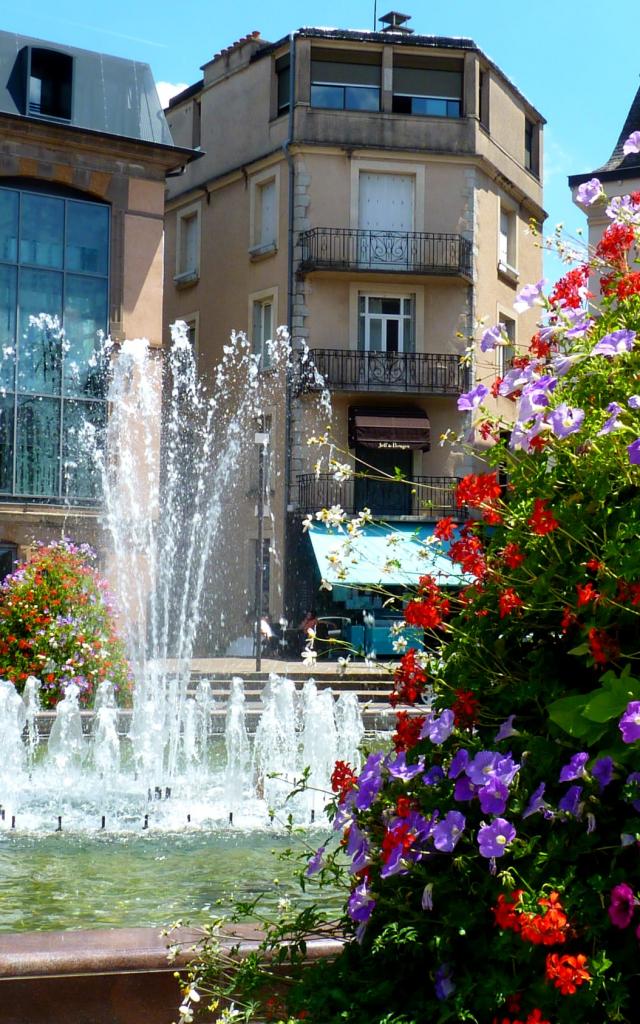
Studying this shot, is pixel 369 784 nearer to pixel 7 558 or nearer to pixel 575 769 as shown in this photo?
pixel 575 769

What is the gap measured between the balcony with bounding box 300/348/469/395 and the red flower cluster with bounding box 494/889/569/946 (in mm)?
26548

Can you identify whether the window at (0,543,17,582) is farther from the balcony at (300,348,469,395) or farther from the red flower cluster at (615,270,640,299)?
the red flower cluster at (615,270,640,299)

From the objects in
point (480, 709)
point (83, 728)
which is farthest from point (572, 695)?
point (83, 728)

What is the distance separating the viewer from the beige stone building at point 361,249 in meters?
28.8

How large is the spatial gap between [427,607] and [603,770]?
567 millimetres

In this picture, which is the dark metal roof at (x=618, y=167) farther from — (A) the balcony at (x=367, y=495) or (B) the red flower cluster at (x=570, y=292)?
(B) the red flower cluster at (x=570, y=292)

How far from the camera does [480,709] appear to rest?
8.74 feet

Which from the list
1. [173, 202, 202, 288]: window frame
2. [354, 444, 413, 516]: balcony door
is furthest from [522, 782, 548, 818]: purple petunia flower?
[173, 202, 202, 288]: window frame

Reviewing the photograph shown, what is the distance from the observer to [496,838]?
2371 millimetres

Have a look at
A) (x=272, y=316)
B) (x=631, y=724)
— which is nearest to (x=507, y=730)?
(x=631, y=724)

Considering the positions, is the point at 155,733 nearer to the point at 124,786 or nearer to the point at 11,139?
the point at 124,786

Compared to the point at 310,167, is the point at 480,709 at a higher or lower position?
lower

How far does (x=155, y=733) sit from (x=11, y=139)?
13983mm

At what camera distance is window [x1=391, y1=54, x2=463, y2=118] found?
1182 inches
